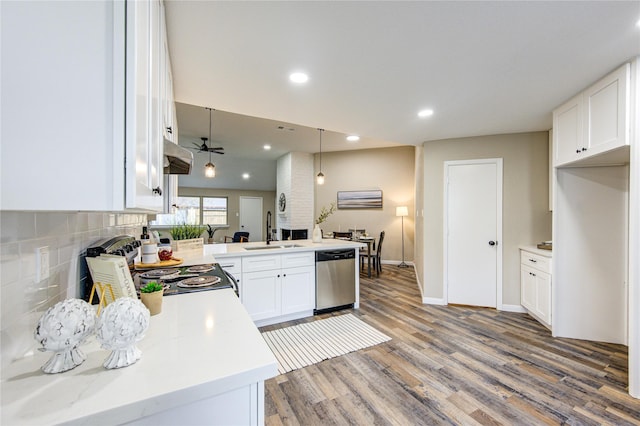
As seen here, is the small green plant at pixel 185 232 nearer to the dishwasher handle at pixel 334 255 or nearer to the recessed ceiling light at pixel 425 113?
the dishwasher handle at pixel 334 255

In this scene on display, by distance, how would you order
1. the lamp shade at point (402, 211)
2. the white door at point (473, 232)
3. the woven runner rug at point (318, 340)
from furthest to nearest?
the lamp shade at point (402, 211) < the white door at point (473, 232) < the woven runner rug at point (318, 340)

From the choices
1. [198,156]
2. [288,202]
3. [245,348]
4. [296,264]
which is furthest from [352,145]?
[245,348]

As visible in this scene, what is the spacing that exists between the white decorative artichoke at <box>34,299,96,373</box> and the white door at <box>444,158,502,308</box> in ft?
13.4

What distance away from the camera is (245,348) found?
0.88 m

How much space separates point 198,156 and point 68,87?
7595 millimetres

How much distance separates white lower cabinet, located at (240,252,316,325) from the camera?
307 cm

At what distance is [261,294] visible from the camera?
123 inches

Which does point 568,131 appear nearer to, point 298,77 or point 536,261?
point 536,261

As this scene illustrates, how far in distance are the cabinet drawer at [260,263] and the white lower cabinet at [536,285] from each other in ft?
9.95

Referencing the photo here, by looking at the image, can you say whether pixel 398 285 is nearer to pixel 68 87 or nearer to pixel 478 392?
pixel 478 392

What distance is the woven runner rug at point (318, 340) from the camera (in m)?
2.50

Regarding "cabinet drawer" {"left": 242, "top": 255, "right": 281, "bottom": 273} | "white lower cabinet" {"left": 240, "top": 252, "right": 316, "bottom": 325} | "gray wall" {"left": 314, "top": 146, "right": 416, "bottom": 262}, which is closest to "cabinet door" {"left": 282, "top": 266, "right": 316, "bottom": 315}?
"white lower cabinet" {"left": 240, "top": 252, "right": 316, "bottom": 325}

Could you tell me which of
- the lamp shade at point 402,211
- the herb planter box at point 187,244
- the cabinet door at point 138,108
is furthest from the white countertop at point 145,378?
the lamp shade at point 402,211

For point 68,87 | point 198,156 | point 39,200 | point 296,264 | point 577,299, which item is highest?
point 198,156
